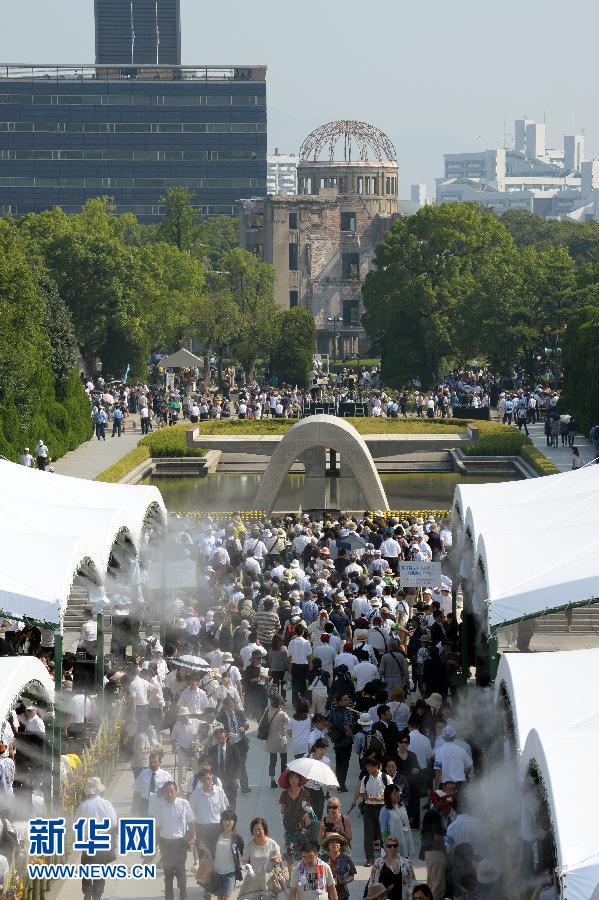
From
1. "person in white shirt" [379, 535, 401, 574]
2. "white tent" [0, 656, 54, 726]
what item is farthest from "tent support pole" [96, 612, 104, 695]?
"person in white shirt" [379, 535, 401, 574]

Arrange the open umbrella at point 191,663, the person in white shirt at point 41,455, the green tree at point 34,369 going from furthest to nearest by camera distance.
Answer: the person in white shirt at point 41,455 → the green tree at point 34,369 → the open umbrella at point 191,663

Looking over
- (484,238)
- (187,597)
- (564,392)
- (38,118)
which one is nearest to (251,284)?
(484,238)

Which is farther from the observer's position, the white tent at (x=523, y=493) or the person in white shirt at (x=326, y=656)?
the white tent at (x=523, y=493)

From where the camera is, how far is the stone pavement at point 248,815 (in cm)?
1586

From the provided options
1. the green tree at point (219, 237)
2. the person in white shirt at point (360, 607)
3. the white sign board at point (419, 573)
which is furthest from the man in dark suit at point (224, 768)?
the green tree at point (219, 237)

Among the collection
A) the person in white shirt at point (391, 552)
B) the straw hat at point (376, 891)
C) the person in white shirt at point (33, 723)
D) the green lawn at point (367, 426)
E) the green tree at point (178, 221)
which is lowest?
the straw hat at point (376, 891)

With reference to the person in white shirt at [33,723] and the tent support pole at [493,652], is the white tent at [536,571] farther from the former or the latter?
the person in white shirt at [33,723]

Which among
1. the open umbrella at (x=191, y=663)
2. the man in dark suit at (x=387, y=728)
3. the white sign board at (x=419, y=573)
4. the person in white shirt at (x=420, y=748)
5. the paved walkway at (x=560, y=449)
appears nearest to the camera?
the person in white shirt at (x=420, y=748)

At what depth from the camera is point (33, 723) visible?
17.7 metres

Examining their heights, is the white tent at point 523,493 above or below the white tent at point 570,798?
above

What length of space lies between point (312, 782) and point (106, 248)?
189ft

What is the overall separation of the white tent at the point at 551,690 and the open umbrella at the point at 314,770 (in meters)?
1.81

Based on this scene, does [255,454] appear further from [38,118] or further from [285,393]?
[38,118]

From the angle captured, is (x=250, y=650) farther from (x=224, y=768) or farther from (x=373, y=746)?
(x=373, y=746)
